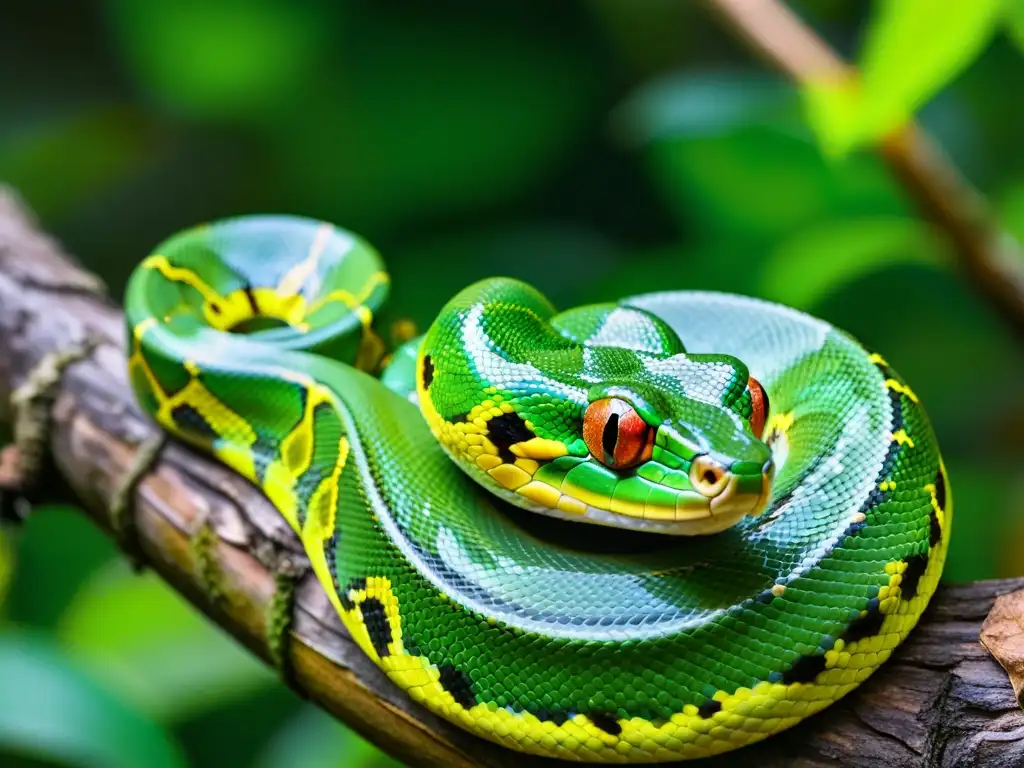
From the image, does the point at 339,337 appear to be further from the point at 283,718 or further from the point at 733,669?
the point at 283,718

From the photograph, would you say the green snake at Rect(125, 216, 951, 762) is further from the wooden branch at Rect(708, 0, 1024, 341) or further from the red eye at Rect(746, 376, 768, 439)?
the wooden branch at Rect(708, 0, 1024, 341)

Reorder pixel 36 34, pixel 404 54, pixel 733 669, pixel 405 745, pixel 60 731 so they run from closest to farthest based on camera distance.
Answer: pixel 733 669 < pixel 405 745 < pixel 60 731 < pixel 404 54 < pixel 36 34

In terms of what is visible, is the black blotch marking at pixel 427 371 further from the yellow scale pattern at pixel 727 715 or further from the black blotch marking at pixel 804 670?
the black blotch marking at pixel 804 670

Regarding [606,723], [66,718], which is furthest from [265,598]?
[66,718]

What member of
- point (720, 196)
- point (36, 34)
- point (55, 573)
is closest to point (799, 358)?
point (720, 196)

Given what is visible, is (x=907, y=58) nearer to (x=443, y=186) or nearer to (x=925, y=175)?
(x=925, y=175)

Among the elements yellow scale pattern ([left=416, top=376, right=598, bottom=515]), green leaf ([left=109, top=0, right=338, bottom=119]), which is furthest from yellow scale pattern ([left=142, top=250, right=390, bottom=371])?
green leaf ([left=109, top=0, right=338, bottom=119])
